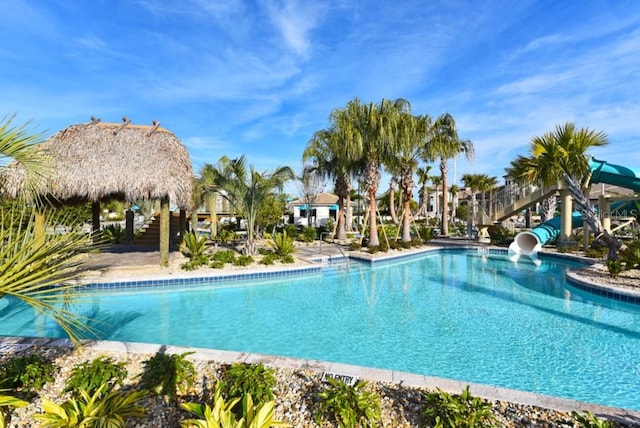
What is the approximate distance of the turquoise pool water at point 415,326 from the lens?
4.99 m

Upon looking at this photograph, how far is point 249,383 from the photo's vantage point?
3.39 metres

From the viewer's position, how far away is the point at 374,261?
14.6 m

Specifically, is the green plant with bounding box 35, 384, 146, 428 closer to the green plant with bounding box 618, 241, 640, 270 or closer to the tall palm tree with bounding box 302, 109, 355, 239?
the green plant with bounding box 618, 241, 640, 270

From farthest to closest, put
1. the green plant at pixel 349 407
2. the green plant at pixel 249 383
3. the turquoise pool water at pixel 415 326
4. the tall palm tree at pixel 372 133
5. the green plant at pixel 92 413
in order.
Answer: the tall palm tree at pixel 372 133
the turquoise pool water at pixel 415 326
the green plant at pixel 249 383
the green plant at pixel 349 407
the green plant at pixel 92 413

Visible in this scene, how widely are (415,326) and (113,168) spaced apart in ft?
34.4

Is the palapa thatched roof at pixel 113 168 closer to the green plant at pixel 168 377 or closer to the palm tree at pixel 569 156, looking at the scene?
the green plant at pixel 168 377

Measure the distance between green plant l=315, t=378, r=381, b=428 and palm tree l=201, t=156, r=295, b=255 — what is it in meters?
10.6

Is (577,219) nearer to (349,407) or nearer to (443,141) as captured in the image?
(443,141)

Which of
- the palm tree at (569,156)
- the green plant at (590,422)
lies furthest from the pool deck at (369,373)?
the palm tree at (569,156)

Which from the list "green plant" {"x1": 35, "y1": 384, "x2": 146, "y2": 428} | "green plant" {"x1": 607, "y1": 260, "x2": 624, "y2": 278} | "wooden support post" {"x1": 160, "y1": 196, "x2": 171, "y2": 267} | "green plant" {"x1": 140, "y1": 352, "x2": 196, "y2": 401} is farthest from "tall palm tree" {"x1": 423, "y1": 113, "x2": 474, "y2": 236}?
"green plant" {"x1": 35, "y1": 384, "x2": 146, "y2": 428}

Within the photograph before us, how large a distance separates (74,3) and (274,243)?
31.1 feet

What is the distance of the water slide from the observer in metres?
15.0

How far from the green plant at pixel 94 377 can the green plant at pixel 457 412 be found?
3.19 meters

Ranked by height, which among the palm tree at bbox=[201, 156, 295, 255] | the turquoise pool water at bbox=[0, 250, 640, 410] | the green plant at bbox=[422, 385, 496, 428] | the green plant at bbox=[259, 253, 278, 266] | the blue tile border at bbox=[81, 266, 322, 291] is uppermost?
the palm tree at bbox=[201, 156, 295, 255]
